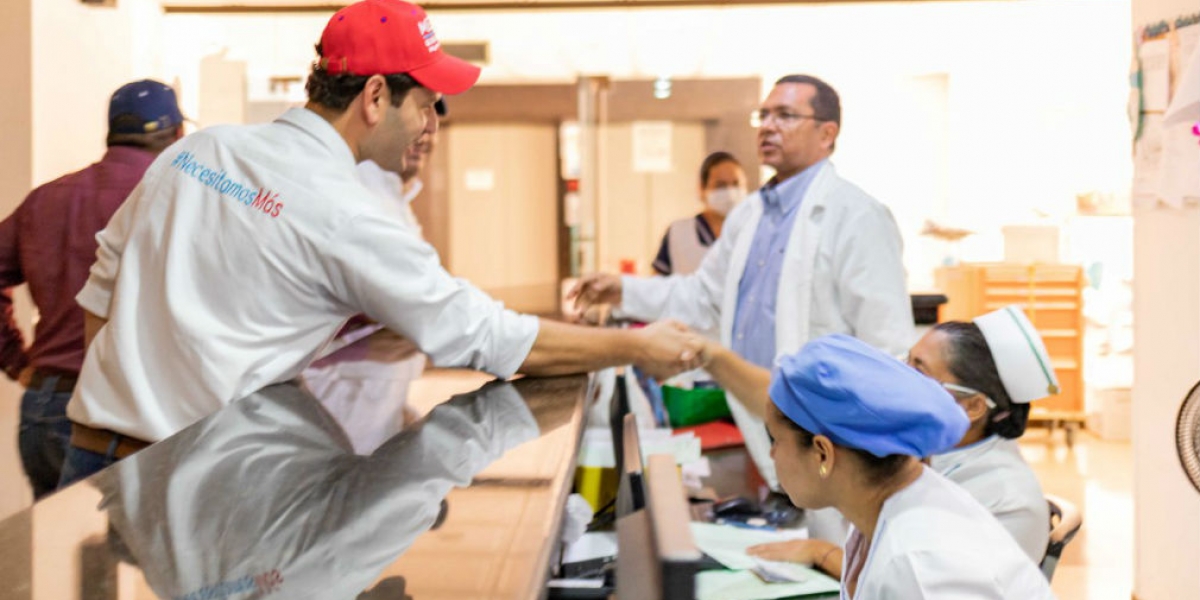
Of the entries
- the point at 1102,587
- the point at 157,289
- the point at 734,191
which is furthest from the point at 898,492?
the point at 734,191

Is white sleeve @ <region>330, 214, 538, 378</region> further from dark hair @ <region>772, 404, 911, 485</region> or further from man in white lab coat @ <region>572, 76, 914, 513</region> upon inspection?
man in white lab coat @ <region>572, 76, 914, 513</region>

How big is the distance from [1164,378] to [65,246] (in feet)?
10.3

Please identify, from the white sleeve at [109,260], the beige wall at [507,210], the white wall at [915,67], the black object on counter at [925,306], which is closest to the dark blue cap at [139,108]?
the white sleeve at [109,260]

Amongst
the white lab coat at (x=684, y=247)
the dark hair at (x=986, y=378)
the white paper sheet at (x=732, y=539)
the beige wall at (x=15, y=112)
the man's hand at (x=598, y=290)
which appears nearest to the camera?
the white paper sheet at (x=732, y=539)

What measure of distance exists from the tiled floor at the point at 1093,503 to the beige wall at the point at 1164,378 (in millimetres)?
514

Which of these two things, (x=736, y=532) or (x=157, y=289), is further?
(x=736, y=532)

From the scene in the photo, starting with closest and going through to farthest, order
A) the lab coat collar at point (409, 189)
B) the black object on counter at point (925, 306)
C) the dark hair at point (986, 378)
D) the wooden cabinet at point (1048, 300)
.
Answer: the dark hair at point (986, 378) < the black object on counter at point (925, 306) < the lab coat collar at point (409, 189) < the wooden cabinet at point (1048, 300)

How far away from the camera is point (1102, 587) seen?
4426mm

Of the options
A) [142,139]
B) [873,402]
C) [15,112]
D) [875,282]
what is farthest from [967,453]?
[15,112]

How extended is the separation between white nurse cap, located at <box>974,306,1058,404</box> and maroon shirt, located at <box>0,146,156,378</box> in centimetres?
177

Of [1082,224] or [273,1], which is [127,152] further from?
[1082,224]

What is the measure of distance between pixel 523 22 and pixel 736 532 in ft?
19.3

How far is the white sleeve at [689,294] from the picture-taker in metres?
3.49

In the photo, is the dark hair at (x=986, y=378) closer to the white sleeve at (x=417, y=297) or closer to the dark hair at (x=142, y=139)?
the white sleeve at (x=417, y=297)
